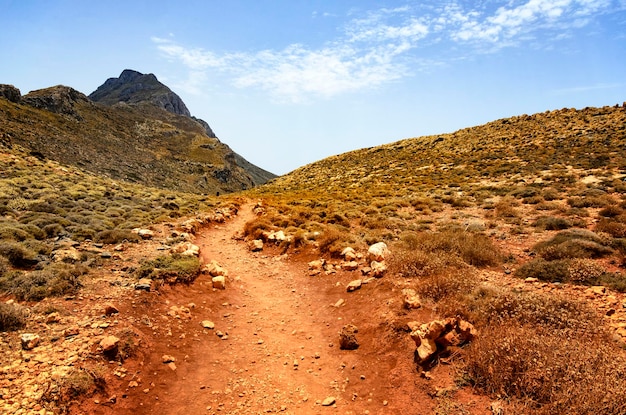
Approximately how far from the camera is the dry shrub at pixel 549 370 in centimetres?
414

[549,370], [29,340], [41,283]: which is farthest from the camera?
[41,283]

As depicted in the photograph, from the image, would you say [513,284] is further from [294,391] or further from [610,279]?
[294,391]

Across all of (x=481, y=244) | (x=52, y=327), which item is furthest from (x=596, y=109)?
(x=52, y=327)

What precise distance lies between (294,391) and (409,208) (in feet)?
56.4

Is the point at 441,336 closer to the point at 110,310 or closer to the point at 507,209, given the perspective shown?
the point at 110,310

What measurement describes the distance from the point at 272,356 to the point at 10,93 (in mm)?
83269

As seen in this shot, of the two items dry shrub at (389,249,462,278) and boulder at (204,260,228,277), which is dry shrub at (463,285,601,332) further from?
boulder at (204,260,228,277)

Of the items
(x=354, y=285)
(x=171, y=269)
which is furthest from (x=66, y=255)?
(x=354, y=285)

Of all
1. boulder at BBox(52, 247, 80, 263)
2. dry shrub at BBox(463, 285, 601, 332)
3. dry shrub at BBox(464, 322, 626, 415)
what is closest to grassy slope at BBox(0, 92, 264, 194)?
boulder at BBox(52, 247, 80, 263)

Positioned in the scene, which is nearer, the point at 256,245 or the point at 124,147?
the point at 256,245

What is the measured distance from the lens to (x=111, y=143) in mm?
69812

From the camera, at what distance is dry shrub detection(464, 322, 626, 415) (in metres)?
4.14

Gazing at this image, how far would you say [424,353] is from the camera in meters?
6.09

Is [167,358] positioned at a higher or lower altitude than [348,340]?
higher
